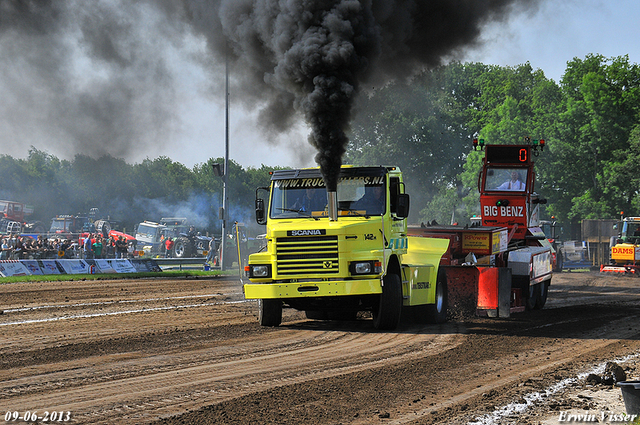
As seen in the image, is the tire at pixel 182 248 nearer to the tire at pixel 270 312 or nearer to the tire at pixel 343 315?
the tire at pixel 343 315

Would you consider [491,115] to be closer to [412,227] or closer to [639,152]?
[639,152]

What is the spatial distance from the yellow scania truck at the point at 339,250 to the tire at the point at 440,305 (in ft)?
1.65

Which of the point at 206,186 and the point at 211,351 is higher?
the point at 206,186

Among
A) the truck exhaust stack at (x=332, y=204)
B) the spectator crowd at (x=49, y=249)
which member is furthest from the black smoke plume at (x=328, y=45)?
the spectator crowd at (x=49, y=249)

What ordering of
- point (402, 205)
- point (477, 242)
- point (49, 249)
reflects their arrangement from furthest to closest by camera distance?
1. point (49, 249)
2. point (477, 242)
3. point (402, 205)

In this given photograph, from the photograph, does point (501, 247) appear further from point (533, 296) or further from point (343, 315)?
point (343, 315)

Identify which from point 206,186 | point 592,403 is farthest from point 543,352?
point 206,186

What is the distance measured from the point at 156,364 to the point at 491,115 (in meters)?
58.8

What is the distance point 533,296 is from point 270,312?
7032 mm

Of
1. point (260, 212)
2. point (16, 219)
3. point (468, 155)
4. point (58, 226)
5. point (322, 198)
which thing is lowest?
point (260, 212)

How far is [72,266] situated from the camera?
26594mm

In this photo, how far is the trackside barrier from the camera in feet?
81.9

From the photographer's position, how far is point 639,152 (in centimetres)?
4841

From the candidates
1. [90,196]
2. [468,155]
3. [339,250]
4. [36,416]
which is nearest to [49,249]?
[339,250]
